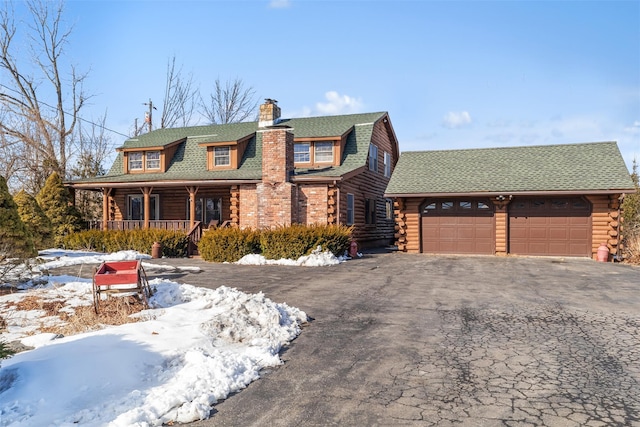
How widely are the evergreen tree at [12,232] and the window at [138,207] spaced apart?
15.5 metres

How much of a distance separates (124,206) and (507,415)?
2597cm

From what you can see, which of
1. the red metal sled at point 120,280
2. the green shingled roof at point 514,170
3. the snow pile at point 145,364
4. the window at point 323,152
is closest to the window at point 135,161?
the window at point 323,152

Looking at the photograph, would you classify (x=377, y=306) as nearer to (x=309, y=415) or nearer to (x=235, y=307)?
(x=235, y=307)

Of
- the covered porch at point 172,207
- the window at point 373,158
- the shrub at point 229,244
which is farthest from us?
the window at point 373,158

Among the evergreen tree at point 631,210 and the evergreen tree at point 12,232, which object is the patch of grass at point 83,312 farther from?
the evergreen tree at point 631,210

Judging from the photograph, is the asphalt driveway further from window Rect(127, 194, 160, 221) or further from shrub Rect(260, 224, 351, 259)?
window Rect(127, 194, 160, 221)

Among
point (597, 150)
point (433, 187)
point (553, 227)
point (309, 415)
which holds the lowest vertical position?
point (309, 415)

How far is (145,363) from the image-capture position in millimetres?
5836

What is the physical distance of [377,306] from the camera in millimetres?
9781

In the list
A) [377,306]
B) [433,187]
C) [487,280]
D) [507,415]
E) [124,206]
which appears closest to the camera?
[507,415]

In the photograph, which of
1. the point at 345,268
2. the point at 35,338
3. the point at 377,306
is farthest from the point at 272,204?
the point at 35,338

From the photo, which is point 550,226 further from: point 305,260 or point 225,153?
point 225,153

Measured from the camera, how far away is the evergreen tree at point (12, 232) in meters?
10.3

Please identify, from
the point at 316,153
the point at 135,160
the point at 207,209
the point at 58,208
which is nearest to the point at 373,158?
the point at 316,153
